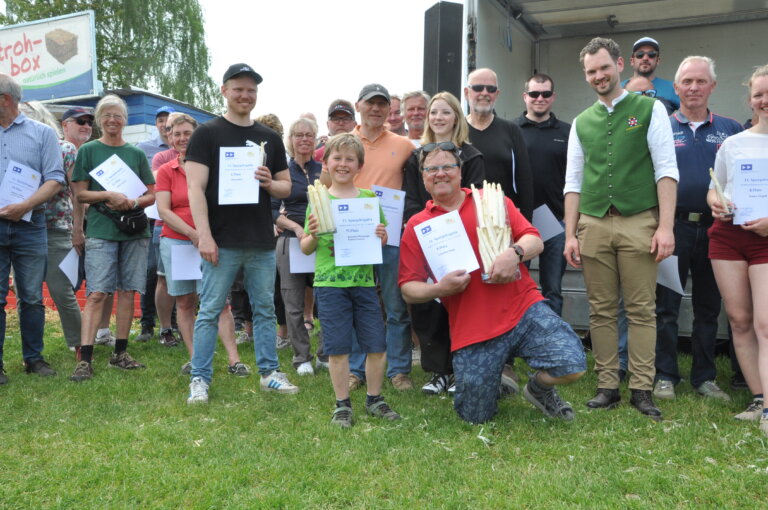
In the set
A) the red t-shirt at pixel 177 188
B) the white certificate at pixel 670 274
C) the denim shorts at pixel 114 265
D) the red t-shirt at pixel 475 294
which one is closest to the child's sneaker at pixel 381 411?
the red t-shirt at pixel 475 294

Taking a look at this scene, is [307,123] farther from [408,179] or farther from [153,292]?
[153,292]

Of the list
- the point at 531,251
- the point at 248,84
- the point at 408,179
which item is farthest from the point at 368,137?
the point at 531,251

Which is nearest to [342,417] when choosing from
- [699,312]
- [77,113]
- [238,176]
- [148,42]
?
[238,176]

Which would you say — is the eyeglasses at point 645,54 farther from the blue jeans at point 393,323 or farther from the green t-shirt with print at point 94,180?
the green t-shirt with print at point 94,180

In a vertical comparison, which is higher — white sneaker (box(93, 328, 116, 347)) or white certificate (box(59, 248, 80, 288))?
white certificate (box(59, 248, 80, 288))

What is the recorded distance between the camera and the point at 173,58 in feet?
102

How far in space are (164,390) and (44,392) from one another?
0.89 meters

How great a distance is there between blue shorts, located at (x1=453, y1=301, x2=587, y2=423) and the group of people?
1 cm

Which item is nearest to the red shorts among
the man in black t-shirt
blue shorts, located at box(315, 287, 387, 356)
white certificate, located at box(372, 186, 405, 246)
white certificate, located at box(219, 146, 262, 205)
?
white certificate, located at box(372, 186, 405, 246)

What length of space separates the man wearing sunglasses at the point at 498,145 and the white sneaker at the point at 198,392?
2.50 m

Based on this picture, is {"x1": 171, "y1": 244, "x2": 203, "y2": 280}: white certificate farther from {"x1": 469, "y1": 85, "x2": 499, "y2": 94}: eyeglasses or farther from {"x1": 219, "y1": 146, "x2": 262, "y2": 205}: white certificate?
{"x1": 469, "y1": 85, "x2": 499, "y2": 94}: eyeglasses

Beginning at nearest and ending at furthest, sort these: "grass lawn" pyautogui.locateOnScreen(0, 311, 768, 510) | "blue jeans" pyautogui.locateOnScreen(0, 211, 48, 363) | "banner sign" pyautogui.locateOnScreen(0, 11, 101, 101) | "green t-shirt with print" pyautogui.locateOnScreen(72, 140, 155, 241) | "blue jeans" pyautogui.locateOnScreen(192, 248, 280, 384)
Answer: "grass lawn" pyautogui.locateOnScreen(0, 311, 768, 510) < "blue jeans" pyautogui.locateOnScreen(192, 248, 280, 384) < "blue jeans" pyautogui.locateOnScreen(0, 211, 48, 363) < "green t-shirt with print" pyautogui.locateOnScreen(72, 140, 155, 241) < "banner sign" pyautogui.locateOnScreen(0, 11, 101, 101)

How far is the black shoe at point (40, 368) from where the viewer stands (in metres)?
5.34

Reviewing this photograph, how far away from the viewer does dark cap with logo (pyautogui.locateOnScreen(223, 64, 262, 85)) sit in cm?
448
